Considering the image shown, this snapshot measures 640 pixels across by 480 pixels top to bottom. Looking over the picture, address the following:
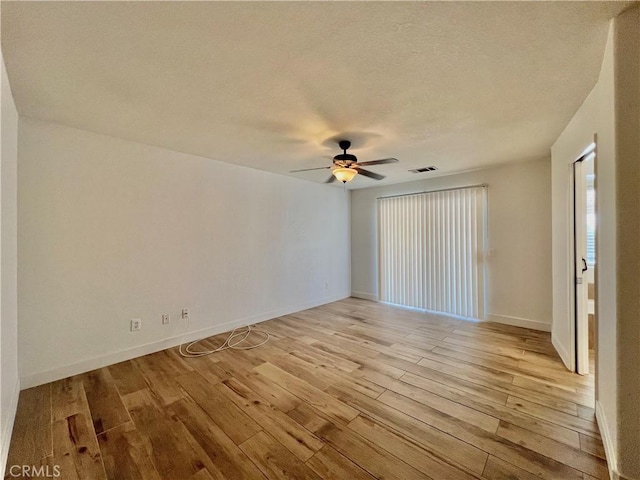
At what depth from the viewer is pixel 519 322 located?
386 centimetres

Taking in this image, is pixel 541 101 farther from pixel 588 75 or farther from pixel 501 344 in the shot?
pixel 501 344

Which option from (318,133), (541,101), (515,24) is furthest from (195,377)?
(541,101)

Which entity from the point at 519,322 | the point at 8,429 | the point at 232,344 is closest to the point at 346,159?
the point at 232,344

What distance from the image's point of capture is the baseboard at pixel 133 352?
7.89 ft

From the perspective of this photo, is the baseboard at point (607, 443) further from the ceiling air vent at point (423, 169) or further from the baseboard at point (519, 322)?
the ceiling air vent at point (423, 169)

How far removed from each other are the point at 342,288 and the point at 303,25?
16.4 ft

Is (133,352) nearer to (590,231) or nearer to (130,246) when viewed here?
(130,246)

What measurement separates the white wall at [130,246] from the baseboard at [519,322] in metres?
3.37

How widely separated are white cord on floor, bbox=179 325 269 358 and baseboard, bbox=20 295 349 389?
9cm

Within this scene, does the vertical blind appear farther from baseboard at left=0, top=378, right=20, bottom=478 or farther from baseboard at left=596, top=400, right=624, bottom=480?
baseboard at left=0, top=378, right=20, bottom=478

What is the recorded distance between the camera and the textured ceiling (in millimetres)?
1266

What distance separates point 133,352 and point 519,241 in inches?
208

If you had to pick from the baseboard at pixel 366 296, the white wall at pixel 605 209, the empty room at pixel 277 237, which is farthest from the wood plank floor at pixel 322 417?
the baseboard at pixel 366 296

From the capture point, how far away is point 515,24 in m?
1.31
